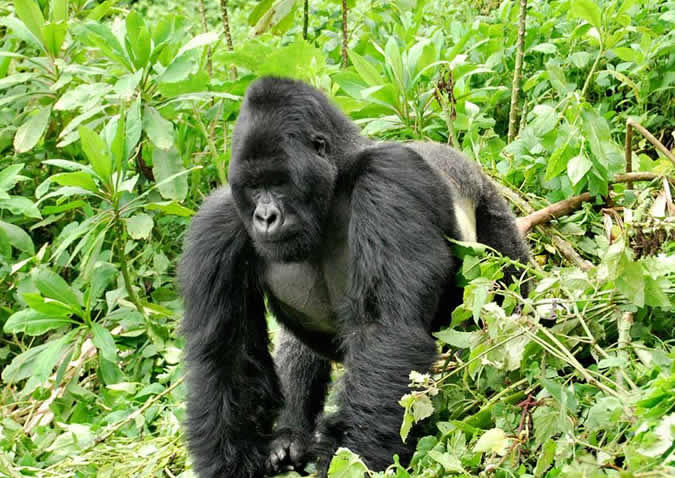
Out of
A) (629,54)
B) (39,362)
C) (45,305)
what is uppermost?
(629,54)

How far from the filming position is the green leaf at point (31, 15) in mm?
5883

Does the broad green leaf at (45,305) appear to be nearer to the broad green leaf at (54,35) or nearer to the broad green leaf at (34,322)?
the broad green leaf at (34,322)

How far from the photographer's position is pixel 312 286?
3904mm

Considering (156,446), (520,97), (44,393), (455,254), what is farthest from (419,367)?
(520,97)

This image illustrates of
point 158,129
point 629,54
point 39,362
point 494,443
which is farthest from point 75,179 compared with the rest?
point 629,54

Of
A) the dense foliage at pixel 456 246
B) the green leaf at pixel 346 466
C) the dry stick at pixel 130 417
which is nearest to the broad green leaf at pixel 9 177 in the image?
the dense foliage at pixel 456 246

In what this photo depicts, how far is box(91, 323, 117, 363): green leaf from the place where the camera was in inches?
187

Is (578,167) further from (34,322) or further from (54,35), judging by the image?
(54,35)

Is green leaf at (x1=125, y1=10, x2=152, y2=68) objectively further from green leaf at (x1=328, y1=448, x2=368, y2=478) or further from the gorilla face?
green leaf at (x1=328, y1=448, x2=368, y2=478)

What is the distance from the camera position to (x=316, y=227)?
11.9ft

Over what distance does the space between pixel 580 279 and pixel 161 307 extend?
9.54 feet

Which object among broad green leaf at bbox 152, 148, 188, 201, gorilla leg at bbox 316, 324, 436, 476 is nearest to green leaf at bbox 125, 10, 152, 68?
broad green leaf at bbox 152, 148, 188, 201

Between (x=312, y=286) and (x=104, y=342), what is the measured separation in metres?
1.38

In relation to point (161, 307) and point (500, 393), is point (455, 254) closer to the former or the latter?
point (500, 393)
